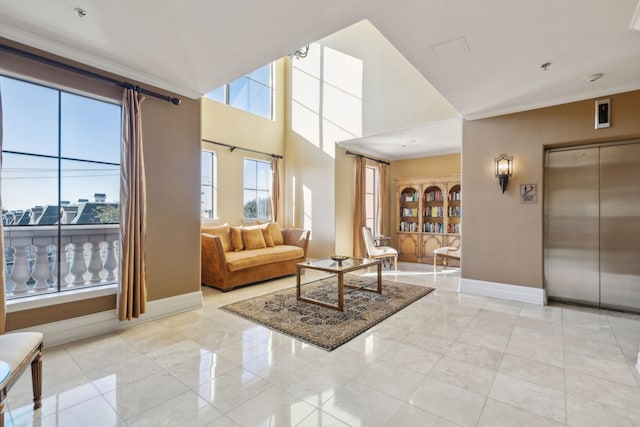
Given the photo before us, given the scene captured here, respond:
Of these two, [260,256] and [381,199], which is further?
[381,199]

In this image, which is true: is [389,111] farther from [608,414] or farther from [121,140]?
[608,414]

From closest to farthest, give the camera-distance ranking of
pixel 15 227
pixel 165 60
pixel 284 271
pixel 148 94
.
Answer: pixel 15 227 < pixel 165 60 < pixel 148 94 < pixel 284 271

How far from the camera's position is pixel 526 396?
1.96 meters

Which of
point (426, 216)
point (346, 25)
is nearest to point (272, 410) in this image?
point (346, 25)

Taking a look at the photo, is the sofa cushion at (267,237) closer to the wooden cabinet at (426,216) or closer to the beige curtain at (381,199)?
the beige curtain at (381,199)

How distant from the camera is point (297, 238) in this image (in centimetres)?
594

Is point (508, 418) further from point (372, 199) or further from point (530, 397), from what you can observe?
point (372, 199)

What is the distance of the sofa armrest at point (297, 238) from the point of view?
5855 millimetres

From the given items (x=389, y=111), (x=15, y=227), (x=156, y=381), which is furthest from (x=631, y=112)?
(x=15, y=227)

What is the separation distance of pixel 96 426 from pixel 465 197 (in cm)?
469

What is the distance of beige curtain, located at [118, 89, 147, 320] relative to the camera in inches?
118

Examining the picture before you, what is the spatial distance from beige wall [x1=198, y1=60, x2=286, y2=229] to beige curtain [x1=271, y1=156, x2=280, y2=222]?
0.21m

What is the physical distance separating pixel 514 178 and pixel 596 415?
303cm

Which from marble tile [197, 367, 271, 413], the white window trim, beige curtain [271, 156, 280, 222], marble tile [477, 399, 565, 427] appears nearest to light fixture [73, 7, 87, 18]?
the white window trim
